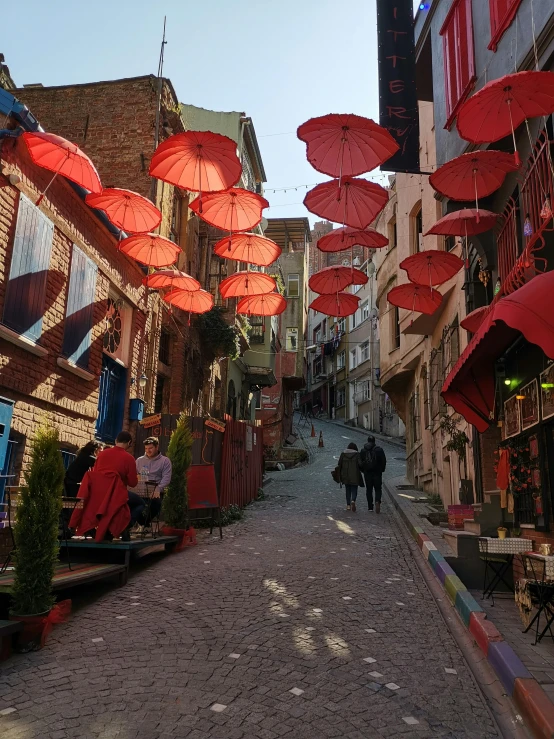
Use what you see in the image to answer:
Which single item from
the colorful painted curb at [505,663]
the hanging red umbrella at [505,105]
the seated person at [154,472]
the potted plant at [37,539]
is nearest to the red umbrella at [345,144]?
the hanging red umbrella at [505,105]

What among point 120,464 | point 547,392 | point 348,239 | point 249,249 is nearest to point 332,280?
point 348,239

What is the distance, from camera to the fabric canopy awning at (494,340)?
17.3ft

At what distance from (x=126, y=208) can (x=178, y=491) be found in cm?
533

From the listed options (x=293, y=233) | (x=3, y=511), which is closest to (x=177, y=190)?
(x=3, y=511)

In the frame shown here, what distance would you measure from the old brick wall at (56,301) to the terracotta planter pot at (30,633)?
3.83 meters

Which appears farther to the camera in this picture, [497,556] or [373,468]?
[373,468]

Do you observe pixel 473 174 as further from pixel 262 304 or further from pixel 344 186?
pixel 262 304

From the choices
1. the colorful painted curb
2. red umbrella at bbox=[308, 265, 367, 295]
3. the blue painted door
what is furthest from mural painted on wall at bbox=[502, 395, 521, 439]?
the blue painted door

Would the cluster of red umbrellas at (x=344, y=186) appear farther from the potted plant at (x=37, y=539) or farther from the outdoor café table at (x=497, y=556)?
the potted plant at (x=37, y=539)

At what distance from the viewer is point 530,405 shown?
831 cm

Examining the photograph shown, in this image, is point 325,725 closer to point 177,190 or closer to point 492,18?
point 492,18

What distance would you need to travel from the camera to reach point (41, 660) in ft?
15.0

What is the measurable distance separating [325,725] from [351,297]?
10477 mm

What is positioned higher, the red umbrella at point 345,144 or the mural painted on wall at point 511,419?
the red umbrella at point 345,144
